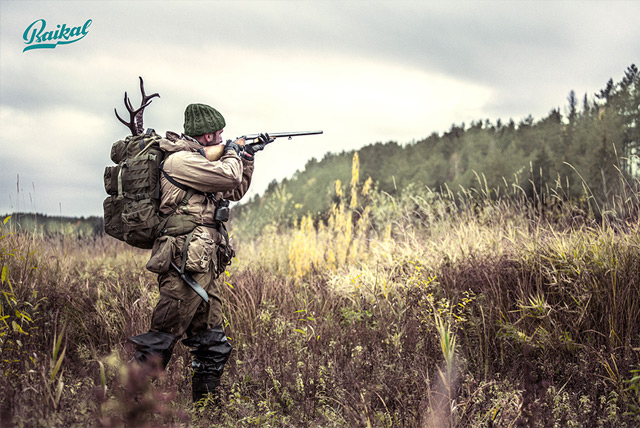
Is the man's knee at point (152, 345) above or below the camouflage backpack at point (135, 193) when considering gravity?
below

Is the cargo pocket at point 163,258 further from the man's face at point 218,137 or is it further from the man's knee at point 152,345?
the man's face at point 218,137

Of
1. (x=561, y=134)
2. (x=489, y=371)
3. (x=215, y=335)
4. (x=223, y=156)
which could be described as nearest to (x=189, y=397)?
(x=215, y=335)

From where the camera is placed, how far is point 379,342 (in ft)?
16.2

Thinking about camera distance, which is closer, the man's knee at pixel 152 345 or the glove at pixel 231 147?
the man's knee at pixel 152 345

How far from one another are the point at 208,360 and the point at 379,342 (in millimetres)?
1584

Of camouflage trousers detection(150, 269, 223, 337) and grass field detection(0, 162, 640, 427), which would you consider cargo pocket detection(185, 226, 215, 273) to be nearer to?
camouflage trousers detection(150, 269, 223, 337)

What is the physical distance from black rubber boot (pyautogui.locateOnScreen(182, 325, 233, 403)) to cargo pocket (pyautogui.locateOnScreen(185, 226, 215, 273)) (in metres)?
0.56

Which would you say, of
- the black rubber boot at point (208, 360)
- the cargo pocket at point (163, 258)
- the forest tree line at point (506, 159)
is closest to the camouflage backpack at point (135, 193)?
the cargo pocket at point (163, 258)

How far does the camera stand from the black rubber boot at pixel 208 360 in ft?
13.7

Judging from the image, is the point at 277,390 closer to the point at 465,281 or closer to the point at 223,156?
the point at 223,156

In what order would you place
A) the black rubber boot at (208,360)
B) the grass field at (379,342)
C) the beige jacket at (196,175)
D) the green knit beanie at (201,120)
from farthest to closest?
the green knit beanie at (201,120), the black rubber boot at (208,360), the beige jacket at (196,175), the grass field at (379,342)

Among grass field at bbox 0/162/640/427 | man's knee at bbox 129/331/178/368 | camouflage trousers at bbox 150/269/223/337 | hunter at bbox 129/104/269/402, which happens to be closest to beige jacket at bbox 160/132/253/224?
hunter at bbox 129/104/269/402

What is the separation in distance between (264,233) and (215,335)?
5.75 metres

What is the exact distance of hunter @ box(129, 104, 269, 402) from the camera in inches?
156
